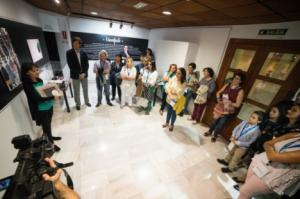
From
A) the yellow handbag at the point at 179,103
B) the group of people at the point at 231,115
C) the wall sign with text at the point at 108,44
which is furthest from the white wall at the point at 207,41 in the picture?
the wall sign with text at the point at 108,44

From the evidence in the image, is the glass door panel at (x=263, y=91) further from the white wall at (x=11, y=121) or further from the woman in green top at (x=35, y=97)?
the white wall at (x=11, y=121)

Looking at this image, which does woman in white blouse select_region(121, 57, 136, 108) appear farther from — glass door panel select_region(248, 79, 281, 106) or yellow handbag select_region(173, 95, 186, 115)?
glass door panel select_region(248, 79, 281, 106)

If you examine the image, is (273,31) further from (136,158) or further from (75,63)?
(75,63)

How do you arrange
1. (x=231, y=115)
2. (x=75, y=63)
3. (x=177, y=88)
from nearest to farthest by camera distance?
(x=177, y=88) → (x=231, y=115) → (x=75, y=63)

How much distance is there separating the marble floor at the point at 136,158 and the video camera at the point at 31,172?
1.15 m

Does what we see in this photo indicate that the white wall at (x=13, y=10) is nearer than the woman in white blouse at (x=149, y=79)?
Yes

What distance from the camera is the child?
6.31ft

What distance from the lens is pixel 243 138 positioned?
6.61 feet

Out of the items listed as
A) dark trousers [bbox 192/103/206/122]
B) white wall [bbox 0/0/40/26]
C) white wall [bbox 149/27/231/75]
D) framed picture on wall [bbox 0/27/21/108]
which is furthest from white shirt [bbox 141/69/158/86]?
white wall [bbox 0/0/40/26]

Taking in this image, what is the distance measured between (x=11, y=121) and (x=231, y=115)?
12.1 feet

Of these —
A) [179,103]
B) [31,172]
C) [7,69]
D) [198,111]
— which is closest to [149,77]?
[179,103]

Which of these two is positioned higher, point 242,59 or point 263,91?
point 242,59

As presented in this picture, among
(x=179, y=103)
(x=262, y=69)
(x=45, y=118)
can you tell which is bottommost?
(x=45, y=118)

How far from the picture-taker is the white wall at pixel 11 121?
141cm
